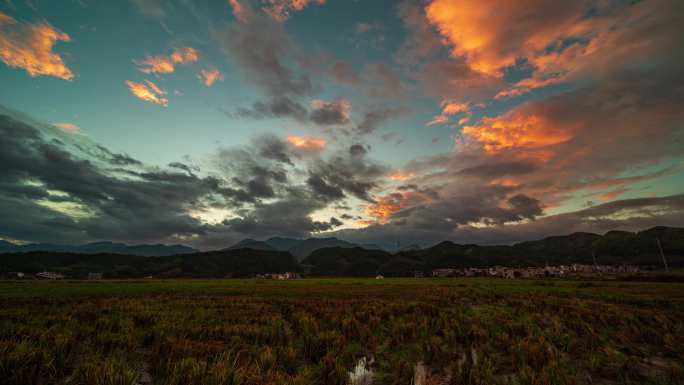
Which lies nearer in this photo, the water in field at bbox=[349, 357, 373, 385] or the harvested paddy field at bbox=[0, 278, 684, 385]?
the harvested paddy field at bbox=[0, 278, 684, 385]

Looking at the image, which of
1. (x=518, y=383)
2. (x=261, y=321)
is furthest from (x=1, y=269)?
(x=518, y=383)

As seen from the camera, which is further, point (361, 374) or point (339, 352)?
point (339, 352)

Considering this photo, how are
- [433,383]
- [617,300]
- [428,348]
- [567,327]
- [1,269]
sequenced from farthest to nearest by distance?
[1,269] < [617,300] < [567,327] < [428,348] < [433,383]

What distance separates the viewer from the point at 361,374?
900 centimetres

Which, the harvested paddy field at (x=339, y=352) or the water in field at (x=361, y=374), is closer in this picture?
A: the harvested paddy field at (x=339, y=352)

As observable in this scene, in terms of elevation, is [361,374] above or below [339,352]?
below

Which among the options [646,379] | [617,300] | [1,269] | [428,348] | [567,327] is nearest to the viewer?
[646,379]

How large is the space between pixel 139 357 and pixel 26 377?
3712 mm

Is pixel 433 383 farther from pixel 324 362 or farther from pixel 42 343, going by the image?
pixel 42 343

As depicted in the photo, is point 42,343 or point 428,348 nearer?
point 42,343

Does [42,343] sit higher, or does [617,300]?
[42,343]

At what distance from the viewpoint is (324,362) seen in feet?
29.8

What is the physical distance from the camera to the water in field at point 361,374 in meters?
8.42

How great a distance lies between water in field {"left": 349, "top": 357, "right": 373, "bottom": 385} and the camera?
8419mm
